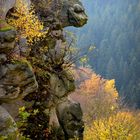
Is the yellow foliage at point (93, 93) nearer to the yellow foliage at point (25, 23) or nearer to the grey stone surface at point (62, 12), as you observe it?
the grey stone surface at point (62, 12)

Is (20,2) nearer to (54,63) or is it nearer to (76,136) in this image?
(54,63)

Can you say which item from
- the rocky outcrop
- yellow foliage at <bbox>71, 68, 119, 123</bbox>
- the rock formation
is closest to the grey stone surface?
the rock formation

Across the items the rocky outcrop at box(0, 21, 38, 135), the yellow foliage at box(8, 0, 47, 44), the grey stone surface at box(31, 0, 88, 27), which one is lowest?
the rocky outcrop at box(0, 21, 38, 135)

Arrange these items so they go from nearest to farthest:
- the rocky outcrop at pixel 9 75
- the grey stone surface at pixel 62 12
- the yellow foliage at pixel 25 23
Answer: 1. the rocky outcrop at pixel 9 75
2. the yellow foliage at pixel 25 23
3. the grey stone surface at pixel 62 12

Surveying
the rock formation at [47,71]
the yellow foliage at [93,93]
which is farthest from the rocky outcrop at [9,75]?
the yellow foliage at [93,93]

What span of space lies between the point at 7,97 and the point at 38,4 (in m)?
8.30

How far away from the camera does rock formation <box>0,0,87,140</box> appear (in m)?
16.0

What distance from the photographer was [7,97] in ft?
52.9

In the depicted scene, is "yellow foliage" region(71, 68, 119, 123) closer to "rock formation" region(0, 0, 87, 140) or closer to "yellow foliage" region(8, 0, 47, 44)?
"rock formation" region(0, 0, 87, 140)

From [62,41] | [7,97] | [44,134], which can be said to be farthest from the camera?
[62,41]

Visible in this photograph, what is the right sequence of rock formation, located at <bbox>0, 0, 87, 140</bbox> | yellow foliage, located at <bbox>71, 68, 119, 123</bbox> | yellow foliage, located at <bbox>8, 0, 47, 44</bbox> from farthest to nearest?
yellow foliage, located at <bbox>71, 68, 119, 123</bbox>, yellow foliage, located at <bbox>8, 0, 47, 44</bbox>, rock formation, located at <bbox>0, 0, 87, 140</bbox>

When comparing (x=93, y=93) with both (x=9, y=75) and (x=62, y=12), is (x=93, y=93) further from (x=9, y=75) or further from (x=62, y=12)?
(x=9, y=75)

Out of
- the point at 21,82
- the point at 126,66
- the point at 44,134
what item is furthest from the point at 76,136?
the point at 126,66

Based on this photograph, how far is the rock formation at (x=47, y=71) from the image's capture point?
52.5 feet
